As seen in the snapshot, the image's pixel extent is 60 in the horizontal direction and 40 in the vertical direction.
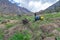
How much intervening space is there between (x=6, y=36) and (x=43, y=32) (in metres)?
2.85

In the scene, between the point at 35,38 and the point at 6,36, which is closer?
the point at 35,38

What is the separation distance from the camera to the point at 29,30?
1520cm

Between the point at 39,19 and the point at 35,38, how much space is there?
18.6ft

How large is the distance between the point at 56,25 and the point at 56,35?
2.62 meters

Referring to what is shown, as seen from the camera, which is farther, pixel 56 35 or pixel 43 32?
pixel 43 32

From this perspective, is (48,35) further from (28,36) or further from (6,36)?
(6,36)

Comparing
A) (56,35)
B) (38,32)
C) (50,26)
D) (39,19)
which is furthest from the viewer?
(39,19)

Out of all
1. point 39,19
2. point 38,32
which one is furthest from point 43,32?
point 39,19

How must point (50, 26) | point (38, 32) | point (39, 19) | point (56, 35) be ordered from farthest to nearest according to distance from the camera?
point (39, 19) < point (50, 26) < point (38, 32) < point (56, 35)

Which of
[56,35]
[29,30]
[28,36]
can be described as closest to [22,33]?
[28,36]

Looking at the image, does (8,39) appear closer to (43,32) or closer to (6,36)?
(6,36)

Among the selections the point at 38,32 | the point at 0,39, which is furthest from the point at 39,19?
the point at 0,39

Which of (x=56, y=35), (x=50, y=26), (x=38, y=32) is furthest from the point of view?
(x=50, y=26)

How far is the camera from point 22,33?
13836mm
